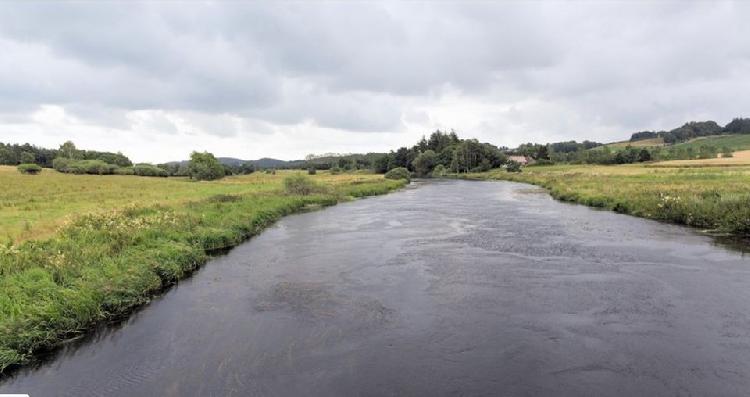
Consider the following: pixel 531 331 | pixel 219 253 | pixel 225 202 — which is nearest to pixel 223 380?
pixel 531 331

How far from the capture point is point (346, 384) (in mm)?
9141

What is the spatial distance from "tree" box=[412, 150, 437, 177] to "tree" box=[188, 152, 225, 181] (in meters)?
68.0

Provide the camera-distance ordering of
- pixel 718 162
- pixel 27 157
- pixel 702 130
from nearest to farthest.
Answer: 1. pixel 718 162
2. pixel 27 157
3. pixel 702 130

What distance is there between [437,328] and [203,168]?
82.0m

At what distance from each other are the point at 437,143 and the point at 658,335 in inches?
6568

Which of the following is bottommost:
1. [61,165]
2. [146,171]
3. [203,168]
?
[146,171]

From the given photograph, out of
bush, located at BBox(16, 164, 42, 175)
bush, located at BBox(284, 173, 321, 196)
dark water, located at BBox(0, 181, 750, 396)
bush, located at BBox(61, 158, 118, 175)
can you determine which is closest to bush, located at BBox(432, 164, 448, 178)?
bush, located at BBox(61, 158, 118, 175)

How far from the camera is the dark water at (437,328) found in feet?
30.3

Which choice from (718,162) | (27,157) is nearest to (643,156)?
(718,162)

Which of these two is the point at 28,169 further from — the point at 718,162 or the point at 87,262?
the point at 718,162

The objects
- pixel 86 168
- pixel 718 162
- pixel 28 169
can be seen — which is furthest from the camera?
pixel 86 168

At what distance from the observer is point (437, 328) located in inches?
468

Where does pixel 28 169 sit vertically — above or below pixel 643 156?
above

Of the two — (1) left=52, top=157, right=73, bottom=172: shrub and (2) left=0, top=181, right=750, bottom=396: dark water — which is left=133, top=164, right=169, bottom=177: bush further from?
(2) left=0, top=181, right=750, bottom=396: dark water
